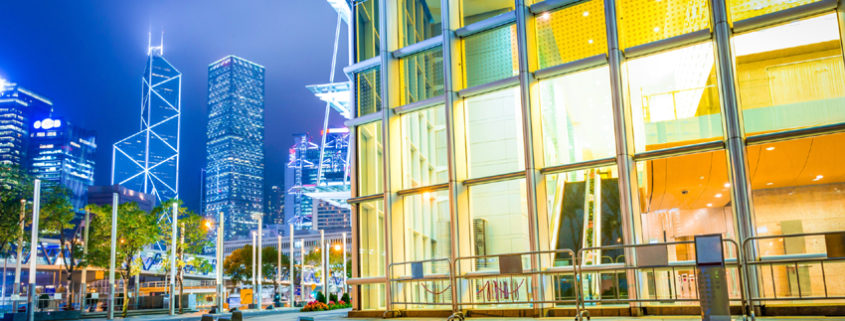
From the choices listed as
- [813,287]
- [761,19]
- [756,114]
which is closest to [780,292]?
[813,287]

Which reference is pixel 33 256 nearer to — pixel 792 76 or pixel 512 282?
pixel 512 282

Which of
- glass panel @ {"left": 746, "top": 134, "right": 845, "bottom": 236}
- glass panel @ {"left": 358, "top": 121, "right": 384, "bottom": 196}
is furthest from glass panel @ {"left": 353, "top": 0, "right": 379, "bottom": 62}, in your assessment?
glass panel @ {"left": 746, "top": 134, "right": 845, "bottom": 236}

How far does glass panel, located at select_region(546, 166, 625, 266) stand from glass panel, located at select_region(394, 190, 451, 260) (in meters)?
A: 3.11

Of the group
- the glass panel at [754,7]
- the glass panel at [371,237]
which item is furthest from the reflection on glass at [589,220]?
the glass panel at [371,237]

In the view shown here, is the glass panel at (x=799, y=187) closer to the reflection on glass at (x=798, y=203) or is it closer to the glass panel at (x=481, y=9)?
the reflection on glass at (x=798, y=203)

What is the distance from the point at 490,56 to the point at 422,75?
237cm

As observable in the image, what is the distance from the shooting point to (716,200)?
59.4ft

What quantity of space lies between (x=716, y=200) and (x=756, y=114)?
5015 millimetres

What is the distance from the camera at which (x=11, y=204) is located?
41.6 meters

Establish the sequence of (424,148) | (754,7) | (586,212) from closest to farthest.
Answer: (754,7) → (586,212) → (424,148)

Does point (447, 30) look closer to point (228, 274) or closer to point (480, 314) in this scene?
point (480, 314)

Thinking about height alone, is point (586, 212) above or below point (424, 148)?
below

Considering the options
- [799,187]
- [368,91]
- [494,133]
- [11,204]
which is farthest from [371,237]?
[11,204]

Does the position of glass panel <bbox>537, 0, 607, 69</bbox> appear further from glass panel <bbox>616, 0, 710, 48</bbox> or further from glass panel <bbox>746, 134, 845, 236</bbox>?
glass panel <bbox>746, 134, 845, 236</bbox>
